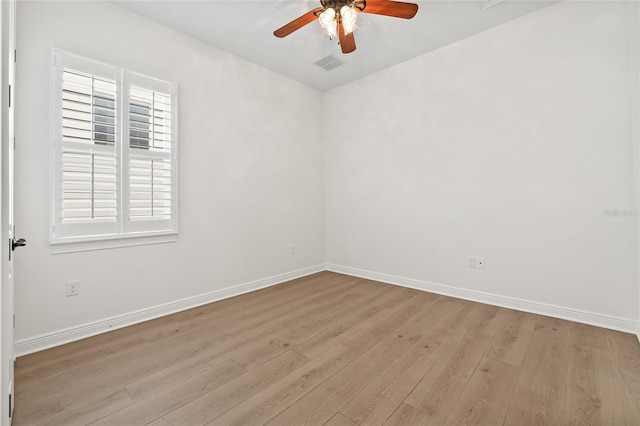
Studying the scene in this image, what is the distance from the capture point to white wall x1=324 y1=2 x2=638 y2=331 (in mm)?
2309

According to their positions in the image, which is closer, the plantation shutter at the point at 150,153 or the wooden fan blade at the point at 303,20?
the wooden fan blade at the point at 303,20

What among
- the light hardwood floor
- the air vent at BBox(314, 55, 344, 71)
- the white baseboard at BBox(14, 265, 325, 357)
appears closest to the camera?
the light hardwood floor

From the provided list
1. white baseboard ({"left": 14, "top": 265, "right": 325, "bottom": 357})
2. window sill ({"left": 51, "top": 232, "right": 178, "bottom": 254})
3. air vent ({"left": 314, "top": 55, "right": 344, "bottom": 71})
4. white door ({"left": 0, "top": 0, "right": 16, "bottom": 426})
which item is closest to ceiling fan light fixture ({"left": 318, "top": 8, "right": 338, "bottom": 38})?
air vent ({"left": 314, "top": 55, "right": 344, "bottom": 71})

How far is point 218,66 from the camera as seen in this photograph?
10.2 ft

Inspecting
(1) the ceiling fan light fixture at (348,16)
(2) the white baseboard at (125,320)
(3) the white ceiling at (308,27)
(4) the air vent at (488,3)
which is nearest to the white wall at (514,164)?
(3) the white ceiling at (308,27)

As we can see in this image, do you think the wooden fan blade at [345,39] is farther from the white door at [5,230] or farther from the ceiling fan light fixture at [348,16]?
the white door at [5,230]

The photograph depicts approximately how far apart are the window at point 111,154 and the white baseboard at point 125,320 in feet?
2.20

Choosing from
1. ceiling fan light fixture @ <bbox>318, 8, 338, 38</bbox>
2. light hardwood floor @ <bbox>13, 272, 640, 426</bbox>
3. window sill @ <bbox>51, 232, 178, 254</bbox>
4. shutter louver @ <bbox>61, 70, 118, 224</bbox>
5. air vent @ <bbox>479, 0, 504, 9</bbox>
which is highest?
air vent @ <bbox>479, 0, 504, 9</bbox>

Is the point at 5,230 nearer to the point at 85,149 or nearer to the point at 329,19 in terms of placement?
the point at 85,149

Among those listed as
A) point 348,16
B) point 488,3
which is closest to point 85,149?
point 348,16

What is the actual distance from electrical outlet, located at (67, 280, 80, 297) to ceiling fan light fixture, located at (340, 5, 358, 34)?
2882mm

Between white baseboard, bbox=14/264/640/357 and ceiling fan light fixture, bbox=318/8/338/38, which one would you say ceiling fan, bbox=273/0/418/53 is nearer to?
ceiling fan light fixture, bbox=318/8/338/38

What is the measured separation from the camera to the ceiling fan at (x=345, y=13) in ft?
6.36

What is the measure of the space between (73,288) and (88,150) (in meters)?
1.09
